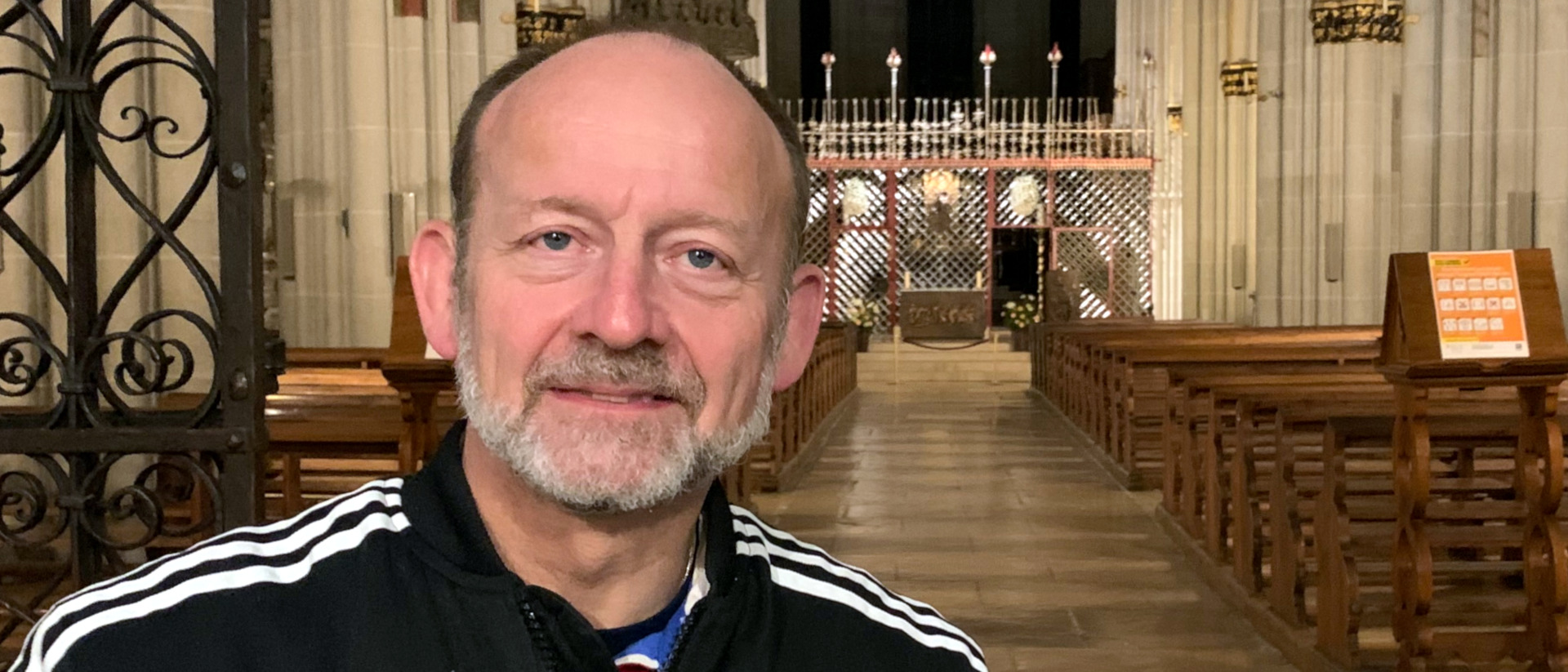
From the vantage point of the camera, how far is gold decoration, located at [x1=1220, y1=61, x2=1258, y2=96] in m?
18.4

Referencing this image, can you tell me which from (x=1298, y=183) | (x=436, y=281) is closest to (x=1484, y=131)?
(x=1298, y=183)

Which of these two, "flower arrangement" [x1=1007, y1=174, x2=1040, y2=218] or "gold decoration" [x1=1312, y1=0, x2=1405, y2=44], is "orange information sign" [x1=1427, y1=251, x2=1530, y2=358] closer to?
"gold decoration" [x1=1312, y1=0, x2=1405, y2=44]

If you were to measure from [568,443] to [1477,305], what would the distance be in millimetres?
3740

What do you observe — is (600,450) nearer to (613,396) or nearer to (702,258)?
(613,396)

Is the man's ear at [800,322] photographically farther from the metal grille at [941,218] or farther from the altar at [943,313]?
the metal grille at [941,218]

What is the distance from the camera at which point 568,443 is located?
1377 millimetres

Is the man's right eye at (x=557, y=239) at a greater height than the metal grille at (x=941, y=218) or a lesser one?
lesser

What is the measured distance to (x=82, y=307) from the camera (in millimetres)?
2457

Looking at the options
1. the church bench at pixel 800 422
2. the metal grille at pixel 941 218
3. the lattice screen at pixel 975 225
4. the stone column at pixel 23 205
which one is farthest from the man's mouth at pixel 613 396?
the metal grille at pixel 941 218

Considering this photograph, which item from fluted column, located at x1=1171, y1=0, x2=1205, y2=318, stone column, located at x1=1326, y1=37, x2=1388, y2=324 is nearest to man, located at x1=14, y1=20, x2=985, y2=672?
stone column, located at x1=1326, y1=37, x2=1388, y2=324

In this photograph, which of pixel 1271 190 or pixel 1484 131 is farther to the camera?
pixel 1271 190

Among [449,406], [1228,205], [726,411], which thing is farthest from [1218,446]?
[1228,205]

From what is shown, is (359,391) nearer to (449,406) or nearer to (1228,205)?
(449,406)

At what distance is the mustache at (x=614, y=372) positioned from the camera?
4.46ft
